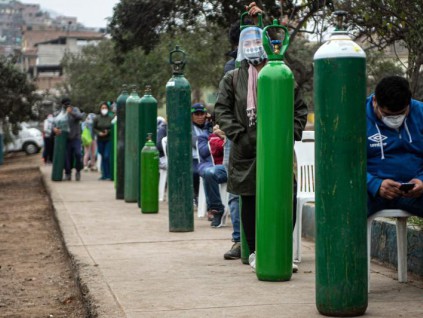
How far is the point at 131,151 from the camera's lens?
16766 millimetres

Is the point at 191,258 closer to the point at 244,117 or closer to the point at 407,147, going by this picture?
the point at 244,117

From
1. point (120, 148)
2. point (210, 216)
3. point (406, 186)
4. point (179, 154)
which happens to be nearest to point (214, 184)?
point (210, 216)

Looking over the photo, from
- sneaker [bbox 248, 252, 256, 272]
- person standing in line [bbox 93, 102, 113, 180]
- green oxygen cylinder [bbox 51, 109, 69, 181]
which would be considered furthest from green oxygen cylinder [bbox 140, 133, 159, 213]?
person standing in line [bbox 93, 102, 113, 180]

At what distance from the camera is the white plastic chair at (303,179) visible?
31.2 ft

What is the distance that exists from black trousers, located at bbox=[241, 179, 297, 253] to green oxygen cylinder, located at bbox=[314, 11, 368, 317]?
233cm

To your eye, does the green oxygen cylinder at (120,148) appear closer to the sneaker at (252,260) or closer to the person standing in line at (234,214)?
the person standing in line at (234,214)

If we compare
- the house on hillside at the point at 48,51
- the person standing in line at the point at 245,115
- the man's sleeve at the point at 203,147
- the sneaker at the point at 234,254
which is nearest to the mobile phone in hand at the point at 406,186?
the person standing in line at the point at 245,115

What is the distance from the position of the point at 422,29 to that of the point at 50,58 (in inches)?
5952

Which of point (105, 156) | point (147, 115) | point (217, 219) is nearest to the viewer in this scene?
point (217, 219)

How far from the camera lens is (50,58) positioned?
158125 millimetres

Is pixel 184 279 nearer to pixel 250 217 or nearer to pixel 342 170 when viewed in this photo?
pixel 250 217

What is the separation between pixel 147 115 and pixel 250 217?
727cm

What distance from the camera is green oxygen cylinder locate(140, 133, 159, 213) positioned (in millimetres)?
14672

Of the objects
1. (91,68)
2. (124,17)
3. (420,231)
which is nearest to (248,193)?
(420,231)
